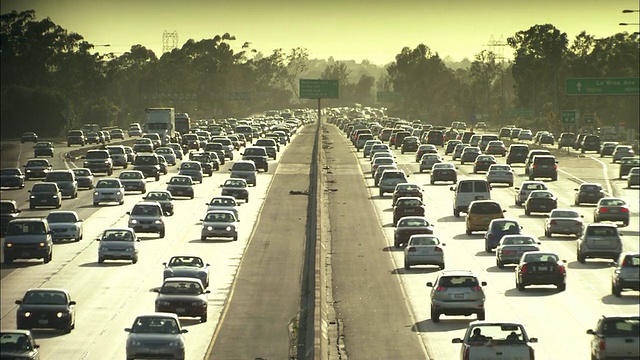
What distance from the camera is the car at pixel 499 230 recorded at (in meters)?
60.5

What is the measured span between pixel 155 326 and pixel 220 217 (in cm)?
3515

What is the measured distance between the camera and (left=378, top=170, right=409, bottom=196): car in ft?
306

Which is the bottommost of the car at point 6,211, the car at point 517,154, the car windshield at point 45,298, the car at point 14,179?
the car at point 517,154

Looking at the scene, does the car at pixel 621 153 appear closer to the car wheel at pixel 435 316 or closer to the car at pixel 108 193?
the car at pixel 108 193

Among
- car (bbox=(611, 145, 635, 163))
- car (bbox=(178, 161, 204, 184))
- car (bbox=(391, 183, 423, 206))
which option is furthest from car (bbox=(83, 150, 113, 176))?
car (bbox=(611, 145, 635, 163))

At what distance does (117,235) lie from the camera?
60.3 m

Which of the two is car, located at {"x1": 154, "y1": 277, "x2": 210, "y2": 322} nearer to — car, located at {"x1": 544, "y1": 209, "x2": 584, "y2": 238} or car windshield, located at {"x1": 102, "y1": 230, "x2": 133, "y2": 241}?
car windshield, located at {"x1": 102, "y1": 230, "x2": 133, "y2": 241}

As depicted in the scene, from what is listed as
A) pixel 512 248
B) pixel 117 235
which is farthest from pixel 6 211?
pixel 117 235

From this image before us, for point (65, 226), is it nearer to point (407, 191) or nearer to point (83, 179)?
point (407, 191)

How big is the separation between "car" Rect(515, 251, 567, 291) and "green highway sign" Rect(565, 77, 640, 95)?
2598 inches

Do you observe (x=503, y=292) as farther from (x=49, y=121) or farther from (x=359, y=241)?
(x=49, y=121)

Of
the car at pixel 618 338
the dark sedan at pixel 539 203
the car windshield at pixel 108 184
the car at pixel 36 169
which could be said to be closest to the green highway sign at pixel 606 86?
the dark sedan at pixel 539 203

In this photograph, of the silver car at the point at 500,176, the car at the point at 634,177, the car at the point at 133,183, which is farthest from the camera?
the silver car at the point at 500,176

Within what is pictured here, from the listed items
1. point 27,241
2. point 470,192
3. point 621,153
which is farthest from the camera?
point 621,153
